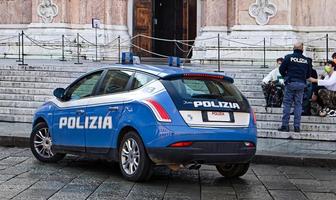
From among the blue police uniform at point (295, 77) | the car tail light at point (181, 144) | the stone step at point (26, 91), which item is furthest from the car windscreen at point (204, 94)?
the stone step at point (26, 91)

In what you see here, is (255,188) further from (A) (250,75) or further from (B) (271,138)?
(A) (250,75)

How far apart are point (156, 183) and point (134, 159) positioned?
1.40ft

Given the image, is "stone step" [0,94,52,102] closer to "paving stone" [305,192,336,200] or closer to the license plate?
the license plate

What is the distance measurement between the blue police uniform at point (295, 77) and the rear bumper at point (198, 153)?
15.5 feet

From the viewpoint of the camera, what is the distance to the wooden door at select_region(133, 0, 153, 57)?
25.2 meters

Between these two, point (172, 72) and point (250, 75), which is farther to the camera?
point (250, 75)

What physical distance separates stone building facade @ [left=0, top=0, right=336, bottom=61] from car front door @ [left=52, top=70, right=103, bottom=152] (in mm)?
12368

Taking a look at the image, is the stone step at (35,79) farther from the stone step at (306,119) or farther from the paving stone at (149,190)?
the paving stone at (149,190)

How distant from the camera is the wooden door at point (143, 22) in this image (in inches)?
994

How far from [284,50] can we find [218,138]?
13556 millimetres

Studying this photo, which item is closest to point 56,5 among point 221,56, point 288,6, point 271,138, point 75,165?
point 221,56

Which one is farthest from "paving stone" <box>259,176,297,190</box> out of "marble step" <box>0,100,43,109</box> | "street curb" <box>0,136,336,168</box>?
"marble step" <box>0,100,43,109</box>

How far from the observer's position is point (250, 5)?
21906 mm

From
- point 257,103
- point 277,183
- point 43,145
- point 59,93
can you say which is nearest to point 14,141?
point 43,145
